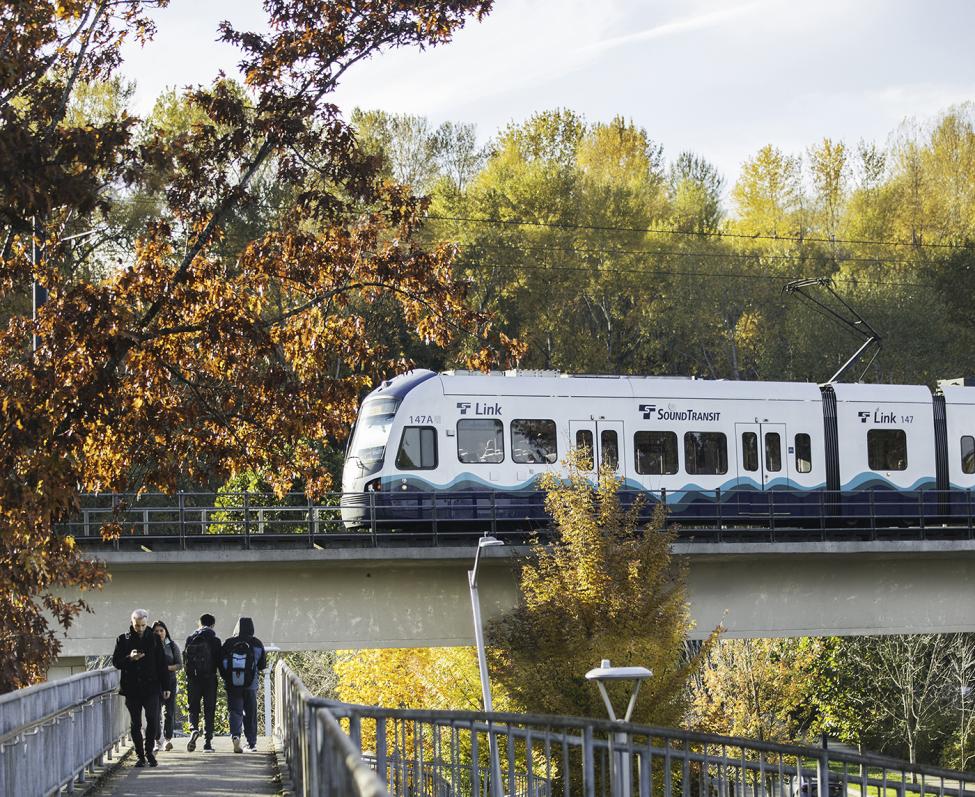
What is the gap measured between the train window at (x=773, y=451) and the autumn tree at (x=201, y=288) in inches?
831

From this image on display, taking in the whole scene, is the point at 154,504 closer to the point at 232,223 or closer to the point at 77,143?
the point at 232,223

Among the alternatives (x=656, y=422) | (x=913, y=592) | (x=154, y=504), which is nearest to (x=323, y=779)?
(x=656, y=422)

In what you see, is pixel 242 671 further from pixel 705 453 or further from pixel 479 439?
pixel 705 453

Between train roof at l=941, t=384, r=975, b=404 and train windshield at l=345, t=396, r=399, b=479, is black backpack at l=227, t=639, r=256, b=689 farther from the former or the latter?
train roof at l=941, t=384, r=975, b=404

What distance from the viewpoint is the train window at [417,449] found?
32125mm

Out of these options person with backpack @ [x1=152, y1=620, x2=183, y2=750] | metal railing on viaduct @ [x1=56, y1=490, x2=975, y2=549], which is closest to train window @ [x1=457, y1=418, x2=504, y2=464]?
metal railing on viaduct @ [x1=56, y1=490, x2=975, y2=549]

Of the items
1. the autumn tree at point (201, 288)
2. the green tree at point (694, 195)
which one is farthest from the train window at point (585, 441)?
the green tree at point (694, 195)

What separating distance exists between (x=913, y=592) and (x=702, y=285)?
32305 mm

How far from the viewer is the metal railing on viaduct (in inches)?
1217

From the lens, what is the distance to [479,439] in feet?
107

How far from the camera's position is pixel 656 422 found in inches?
1334

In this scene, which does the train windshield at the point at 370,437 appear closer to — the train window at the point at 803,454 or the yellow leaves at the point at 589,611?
the yellow leaves at the point at 589,611

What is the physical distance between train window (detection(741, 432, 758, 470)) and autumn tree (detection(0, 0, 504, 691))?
2069 cm

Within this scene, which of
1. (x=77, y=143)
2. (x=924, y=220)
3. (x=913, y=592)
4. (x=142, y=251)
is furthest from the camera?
(x=924, y=220)
